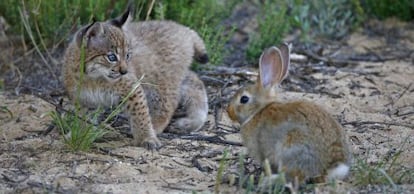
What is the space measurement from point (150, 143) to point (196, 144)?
352 mm

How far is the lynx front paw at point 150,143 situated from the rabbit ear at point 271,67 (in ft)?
4.31

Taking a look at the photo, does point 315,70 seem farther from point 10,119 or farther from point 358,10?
point 10,119

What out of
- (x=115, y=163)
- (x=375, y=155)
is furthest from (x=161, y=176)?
(x=375, y=155)

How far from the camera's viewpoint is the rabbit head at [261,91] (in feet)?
19.4

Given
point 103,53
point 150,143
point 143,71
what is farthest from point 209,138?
point 103,53

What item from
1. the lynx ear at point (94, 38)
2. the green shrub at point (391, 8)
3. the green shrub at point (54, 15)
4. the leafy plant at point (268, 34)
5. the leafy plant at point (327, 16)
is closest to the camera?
the lynx ear at point (94, 38)

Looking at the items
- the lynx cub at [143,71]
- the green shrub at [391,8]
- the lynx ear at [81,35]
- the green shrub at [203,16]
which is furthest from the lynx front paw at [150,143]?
the green shrub at [391,8]

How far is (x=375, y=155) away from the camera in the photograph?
A: 6.54 m

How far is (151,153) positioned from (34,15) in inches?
93.4

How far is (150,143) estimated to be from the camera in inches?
275

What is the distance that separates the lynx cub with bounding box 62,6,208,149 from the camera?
6.95 metres

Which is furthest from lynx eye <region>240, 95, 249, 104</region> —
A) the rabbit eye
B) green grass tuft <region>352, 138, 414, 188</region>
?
green grass tuft <region>352, 138, 414, 188</region>

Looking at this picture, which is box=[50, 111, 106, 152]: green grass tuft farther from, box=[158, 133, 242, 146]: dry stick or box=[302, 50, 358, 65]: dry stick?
box=[302, 50, 358, 65]: dry stick

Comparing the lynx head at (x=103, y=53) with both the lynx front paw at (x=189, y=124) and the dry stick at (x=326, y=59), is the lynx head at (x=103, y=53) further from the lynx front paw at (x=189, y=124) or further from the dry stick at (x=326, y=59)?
the dry stick at (x=326, y=59)
